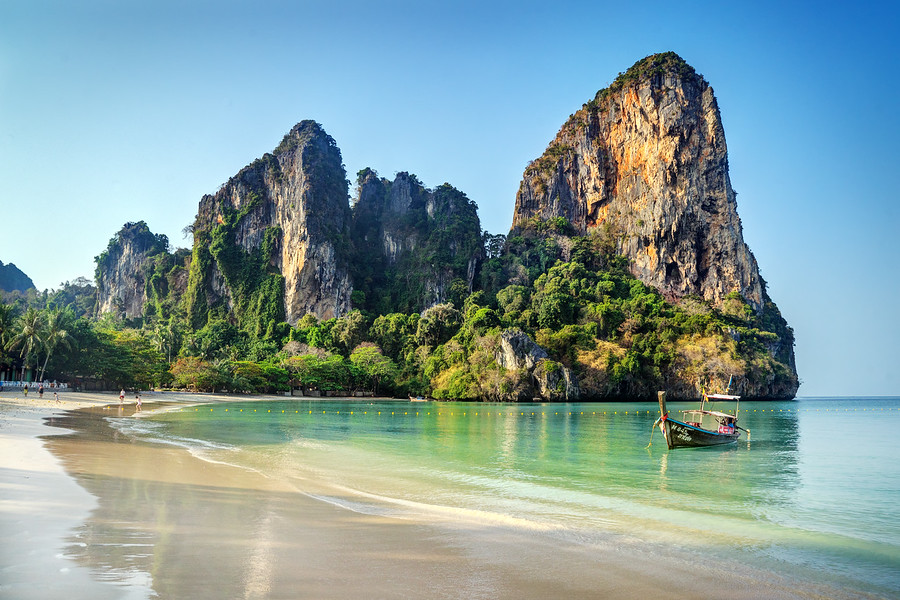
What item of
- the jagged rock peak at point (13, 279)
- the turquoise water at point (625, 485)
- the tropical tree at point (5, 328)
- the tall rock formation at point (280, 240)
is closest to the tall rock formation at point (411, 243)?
the tall rock formation at point (280, 240)

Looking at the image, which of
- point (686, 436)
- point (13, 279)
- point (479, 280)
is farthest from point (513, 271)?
point (13, 279)

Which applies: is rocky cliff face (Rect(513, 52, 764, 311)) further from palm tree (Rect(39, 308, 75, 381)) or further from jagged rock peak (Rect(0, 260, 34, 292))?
jagged rock peak (Rect(0, 260, 34, 292))

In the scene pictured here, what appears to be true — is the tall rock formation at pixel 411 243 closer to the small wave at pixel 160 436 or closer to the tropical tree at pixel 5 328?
the tropical tree at pixel 5 328

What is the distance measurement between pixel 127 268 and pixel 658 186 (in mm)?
116077

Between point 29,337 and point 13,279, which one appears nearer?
point 29,337

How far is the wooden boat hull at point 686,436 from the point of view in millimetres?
22156

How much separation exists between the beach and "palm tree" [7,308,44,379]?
41403mm

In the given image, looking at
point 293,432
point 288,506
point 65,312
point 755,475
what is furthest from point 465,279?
point 288,506

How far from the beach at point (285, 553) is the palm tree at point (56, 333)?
137ft

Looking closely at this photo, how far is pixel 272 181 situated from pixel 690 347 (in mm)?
84144

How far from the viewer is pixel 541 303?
86500mm

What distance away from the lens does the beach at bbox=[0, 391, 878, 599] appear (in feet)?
19.4

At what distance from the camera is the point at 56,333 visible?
154 feet

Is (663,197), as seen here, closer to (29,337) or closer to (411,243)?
(411,243)
